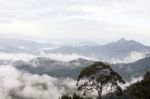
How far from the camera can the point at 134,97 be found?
82.2 metres

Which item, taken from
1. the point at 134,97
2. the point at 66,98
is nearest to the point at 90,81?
the point at 66,98

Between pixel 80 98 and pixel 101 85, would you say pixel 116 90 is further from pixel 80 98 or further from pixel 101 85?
pixel 80 98

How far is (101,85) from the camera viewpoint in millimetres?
74562

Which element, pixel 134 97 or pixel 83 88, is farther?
pixel 134 97

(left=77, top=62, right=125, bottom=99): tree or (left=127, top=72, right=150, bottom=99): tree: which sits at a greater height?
(left=77, top=62, right=125, bottom=99): tree

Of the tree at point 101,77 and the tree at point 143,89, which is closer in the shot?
the tree at point 101,77

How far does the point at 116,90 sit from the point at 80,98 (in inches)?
349

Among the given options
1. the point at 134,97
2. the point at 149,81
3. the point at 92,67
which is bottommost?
the point at 134,97

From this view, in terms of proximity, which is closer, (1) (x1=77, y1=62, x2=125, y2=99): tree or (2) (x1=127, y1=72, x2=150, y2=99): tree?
(1) (x1=77, y1=62, x2=125, y2=99): tree

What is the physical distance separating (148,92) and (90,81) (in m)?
13.2

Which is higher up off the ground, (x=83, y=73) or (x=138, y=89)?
(x=83, y=73)

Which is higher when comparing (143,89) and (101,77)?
(101,77)

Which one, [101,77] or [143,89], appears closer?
[101,77]

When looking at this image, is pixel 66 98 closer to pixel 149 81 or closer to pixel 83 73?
pixel 83 73
